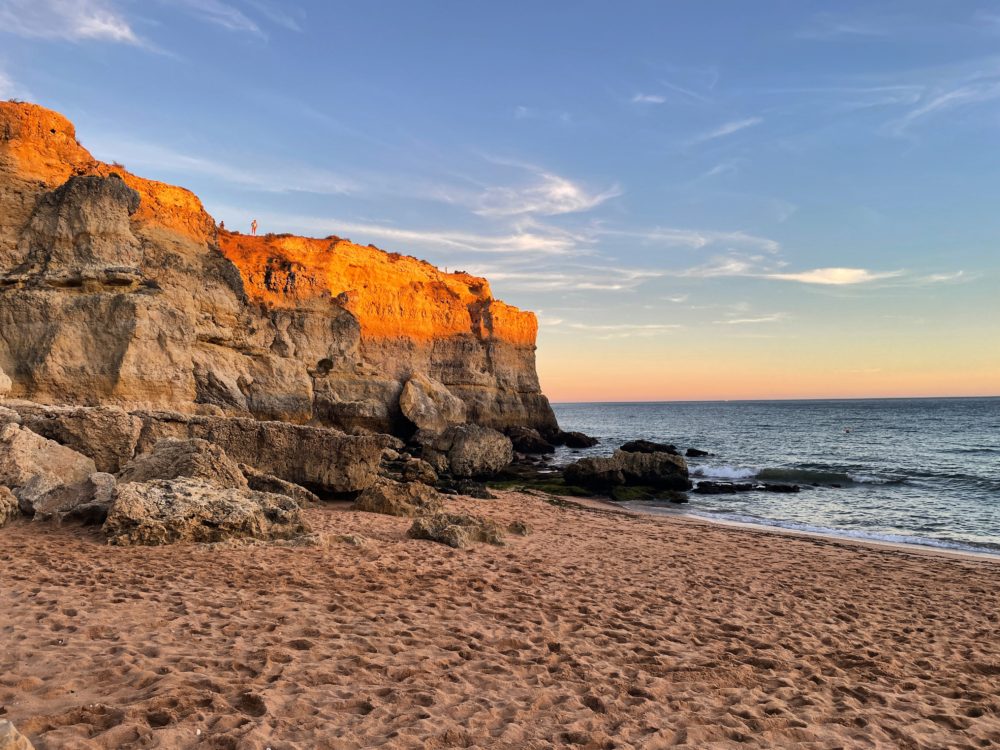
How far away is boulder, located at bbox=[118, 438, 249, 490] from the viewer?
9.27 metres

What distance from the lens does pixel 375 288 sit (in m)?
39.3

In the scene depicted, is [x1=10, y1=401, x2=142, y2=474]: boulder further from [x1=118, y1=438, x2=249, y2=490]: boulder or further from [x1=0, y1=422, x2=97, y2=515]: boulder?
[x1=118, y1=438, x2=249, y2=490]: boulder

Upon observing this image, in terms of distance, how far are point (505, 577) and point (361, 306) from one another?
3276 cm

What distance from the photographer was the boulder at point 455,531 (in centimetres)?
910

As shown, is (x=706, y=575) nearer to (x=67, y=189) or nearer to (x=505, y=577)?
(x=505, y=577)

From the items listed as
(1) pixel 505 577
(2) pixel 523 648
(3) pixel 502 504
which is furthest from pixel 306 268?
(2) pixel 523 648

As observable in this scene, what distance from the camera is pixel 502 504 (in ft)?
50.4

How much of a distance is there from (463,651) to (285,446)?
8992 millimetres

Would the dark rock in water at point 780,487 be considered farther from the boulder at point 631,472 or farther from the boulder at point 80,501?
the boulder at point 80,501

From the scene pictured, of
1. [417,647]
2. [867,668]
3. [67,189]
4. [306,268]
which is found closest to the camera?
[417,647]

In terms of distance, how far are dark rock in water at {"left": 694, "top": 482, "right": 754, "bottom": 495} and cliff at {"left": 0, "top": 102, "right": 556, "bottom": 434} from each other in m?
16.4

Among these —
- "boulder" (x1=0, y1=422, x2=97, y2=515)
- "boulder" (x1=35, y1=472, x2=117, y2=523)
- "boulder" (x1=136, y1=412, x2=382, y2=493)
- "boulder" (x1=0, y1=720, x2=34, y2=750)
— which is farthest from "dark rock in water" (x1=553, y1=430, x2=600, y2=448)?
"boulder" (x1=0, y1=720, x2=34, y2=750)

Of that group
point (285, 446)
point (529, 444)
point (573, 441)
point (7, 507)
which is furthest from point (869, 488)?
point (7, 507)

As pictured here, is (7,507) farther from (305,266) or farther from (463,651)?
(305,266)
